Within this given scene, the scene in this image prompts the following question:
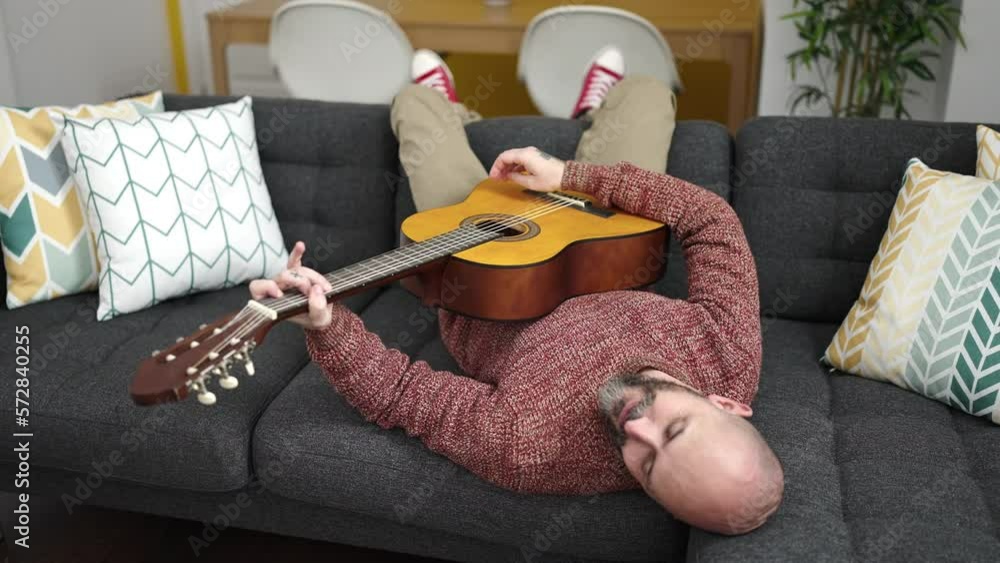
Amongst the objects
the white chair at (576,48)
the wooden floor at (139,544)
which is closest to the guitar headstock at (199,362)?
the wooden floor at (139,544)

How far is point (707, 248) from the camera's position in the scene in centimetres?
160

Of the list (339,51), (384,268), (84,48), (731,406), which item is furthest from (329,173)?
(84,48)

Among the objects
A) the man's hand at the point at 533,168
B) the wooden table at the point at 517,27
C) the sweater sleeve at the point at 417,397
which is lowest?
the sweater sleeve at the point at 417,397

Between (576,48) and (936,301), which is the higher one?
(576,48)

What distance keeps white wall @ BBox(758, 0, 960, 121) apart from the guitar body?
4.99 ft

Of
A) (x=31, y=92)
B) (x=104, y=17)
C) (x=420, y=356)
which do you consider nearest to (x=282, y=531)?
(x=420, y=356)

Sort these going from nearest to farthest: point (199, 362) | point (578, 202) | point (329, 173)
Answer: point (199, 362), point (578, 202), point (329, 173)

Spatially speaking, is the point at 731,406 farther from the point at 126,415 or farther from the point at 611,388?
the point at 126,415

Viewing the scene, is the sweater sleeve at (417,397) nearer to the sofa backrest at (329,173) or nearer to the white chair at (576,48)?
the sofa backrest at (329,173)

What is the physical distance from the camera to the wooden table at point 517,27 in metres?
2.91

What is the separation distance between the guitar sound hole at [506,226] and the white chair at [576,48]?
1282 millimetres

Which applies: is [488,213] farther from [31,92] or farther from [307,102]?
[31,92]

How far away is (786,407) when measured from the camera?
156 centimetres

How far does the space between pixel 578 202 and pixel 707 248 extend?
0.27 m
